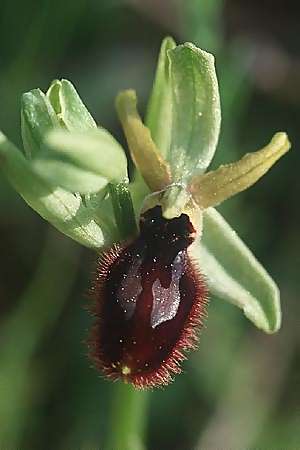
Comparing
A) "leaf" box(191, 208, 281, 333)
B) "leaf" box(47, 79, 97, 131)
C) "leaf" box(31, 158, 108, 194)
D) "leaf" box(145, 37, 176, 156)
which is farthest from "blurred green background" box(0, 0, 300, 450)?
"leaf" box(31, 158, 108, 194)

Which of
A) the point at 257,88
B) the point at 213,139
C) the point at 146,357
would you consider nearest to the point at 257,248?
the point at 257,88

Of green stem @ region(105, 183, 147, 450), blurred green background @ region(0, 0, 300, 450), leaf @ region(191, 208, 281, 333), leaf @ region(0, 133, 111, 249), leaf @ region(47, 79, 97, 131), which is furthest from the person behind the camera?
blurred green background @ region(0, 0, 300, 450)

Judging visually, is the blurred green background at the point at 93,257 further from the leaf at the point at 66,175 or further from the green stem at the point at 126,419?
the leaf at the point at 66,175

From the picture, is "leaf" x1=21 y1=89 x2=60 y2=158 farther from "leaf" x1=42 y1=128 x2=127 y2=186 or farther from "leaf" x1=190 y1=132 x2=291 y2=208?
"leaf" x1=190 y1=132 x2=291 y2=208

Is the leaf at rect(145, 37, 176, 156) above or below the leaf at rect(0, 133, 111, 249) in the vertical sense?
above

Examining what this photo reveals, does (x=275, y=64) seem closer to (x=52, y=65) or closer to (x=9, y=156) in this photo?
(x=52, y=65)

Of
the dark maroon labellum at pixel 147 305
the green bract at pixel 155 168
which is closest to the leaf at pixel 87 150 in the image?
the green bract at pixel 155 168

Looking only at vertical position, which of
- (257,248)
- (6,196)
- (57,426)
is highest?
(257,248)
